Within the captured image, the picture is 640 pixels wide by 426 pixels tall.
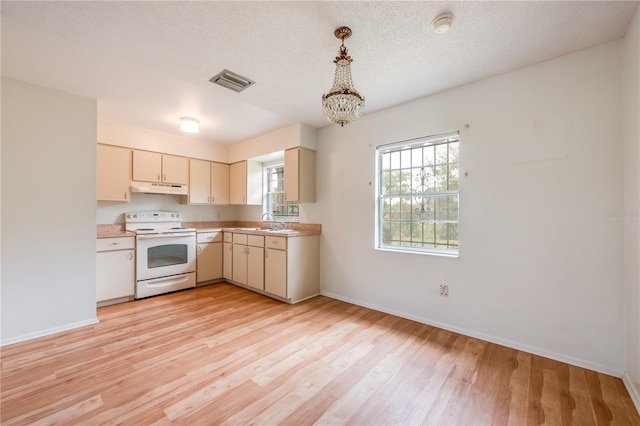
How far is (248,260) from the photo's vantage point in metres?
4.04

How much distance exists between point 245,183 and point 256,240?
4.25 feet

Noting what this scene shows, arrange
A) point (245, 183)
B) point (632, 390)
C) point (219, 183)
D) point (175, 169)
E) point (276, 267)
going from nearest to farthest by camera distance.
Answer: point (632, 390)
point (276, 267)
point (175, 169)
point (245, 183)
point (219, 183)

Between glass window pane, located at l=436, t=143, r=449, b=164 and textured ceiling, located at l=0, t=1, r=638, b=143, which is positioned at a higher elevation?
textured ceiling, located at l=0, t=1, r=638, b=143

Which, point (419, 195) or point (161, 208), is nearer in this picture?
point (419, 195)

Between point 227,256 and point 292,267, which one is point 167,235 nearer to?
point 227,256

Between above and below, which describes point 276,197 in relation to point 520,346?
above

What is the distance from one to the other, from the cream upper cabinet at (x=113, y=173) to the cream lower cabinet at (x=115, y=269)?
0.65 m

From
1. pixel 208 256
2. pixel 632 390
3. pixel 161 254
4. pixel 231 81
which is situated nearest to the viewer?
pixel 632 390

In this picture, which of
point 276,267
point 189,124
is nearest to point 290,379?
point 276,267

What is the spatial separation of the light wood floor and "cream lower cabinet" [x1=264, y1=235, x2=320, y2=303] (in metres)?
0.69

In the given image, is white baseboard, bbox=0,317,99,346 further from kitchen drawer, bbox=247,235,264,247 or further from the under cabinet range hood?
kitchen drawer, bbox=247,235,264,247

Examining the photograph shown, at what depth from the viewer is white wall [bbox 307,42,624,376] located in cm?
197

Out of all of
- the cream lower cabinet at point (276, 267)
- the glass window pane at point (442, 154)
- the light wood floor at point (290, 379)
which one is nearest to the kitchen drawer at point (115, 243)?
the light wood floor at point (290, 379)

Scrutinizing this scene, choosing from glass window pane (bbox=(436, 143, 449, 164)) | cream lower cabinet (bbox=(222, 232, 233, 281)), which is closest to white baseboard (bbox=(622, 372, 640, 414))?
glass window pane (bbox=(436, 143, 449, 164))
